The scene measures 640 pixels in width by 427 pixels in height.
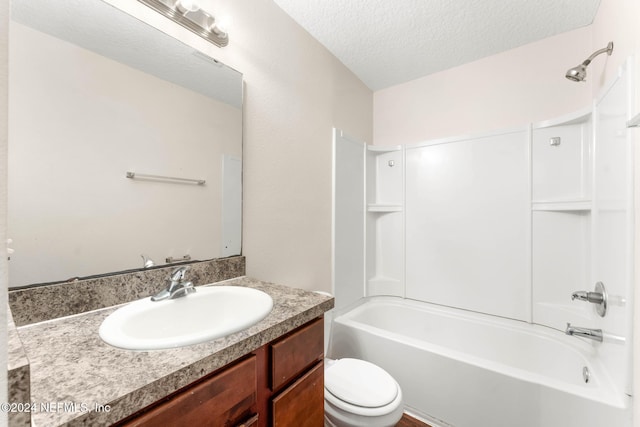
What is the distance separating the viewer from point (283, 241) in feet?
5.28

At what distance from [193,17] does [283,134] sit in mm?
679

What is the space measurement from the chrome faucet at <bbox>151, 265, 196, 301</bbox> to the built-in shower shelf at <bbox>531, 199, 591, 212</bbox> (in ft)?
7.39

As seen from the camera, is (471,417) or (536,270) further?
(536,270)

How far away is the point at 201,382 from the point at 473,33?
2.39m

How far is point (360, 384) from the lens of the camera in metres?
1.39

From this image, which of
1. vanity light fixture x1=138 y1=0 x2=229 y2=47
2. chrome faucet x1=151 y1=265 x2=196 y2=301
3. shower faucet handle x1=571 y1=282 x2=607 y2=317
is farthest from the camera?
shower faucet handle x1=571 y1=282 x2=607 y2=317

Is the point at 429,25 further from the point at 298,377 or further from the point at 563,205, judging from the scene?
the point at 298,377

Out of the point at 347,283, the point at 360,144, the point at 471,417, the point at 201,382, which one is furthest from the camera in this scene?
the point at 360,144

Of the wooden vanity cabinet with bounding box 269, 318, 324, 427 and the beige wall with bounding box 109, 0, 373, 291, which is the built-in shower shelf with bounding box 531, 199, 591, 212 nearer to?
the beige wall with bounding box 109, 0, 373, 291

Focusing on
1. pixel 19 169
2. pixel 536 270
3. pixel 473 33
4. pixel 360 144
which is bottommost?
pixel 536 270

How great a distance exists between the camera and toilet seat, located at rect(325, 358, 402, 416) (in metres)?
1.24

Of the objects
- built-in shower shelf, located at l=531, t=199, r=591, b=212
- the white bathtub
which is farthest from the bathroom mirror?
built-in shower shelf, located at l=531, t=199, r=591, b=212

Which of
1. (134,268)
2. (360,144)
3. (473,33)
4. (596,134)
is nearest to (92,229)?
(134,268)

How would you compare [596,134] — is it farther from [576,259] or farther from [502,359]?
[502,359]
